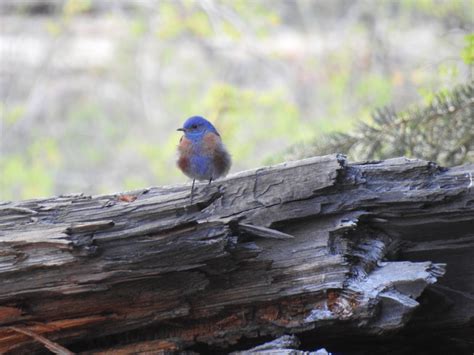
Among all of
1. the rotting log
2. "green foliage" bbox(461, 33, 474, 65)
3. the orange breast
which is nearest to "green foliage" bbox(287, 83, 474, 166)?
"green foliage" bbox(461, 33, 474, 65)

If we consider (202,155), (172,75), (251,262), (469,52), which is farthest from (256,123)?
(251,262)

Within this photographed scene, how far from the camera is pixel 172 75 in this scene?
45.3 ft

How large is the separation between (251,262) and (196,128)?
131cm

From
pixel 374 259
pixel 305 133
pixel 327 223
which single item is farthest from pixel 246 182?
pixel 305 133

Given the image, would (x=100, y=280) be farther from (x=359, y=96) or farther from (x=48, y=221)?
(x=359, y=96)

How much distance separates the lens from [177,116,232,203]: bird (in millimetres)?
4008

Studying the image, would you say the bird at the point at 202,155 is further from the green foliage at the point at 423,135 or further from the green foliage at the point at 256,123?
the green foliage at the point at 256,123

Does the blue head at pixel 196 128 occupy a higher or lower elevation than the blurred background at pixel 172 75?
lower

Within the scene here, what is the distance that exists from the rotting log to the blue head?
877mm

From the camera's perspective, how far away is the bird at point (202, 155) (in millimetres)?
4008

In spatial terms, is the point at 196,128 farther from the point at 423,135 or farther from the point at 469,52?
the point at 469,52

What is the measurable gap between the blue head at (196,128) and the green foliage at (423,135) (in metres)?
0.61

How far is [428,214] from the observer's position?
11.0 ft

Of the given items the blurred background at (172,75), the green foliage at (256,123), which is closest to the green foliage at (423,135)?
the green foliage at (256,123)
